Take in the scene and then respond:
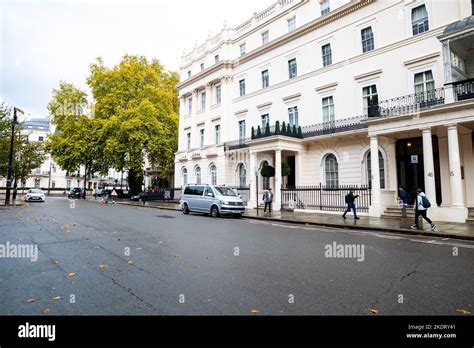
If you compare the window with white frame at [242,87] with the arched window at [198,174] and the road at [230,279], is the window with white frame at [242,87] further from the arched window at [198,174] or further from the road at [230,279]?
the road at [230,279]

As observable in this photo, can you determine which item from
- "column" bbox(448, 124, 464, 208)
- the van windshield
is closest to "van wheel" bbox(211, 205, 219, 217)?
the van windshield

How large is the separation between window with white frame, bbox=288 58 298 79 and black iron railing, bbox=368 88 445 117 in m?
8.35

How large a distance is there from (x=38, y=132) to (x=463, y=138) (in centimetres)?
8539

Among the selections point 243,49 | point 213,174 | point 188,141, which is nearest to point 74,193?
point 188,141

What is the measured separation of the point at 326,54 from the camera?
72.8ft

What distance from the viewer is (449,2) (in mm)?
16219

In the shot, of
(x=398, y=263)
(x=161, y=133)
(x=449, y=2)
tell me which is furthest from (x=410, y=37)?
(x=161, y=133)

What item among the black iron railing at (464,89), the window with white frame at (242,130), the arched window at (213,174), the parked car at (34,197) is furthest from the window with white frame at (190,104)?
the black iron railing at (464,89)

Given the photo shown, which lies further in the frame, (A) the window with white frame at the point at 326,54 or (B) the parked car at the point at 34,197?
(B) the parked car at the point at 34,197

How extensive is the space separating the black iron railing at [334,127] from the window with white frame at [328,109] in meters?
0.54

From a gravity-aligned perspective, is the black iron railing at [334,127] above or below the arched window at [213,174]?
above

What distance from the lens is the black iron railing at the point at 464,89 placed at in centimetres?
1366

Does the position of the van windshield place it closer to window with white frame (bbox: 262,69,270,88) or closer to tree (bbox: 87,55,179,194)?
window with white frame (bbox: 262,69,270,88)

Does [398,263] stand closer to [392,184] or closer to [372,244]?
[372,244]
